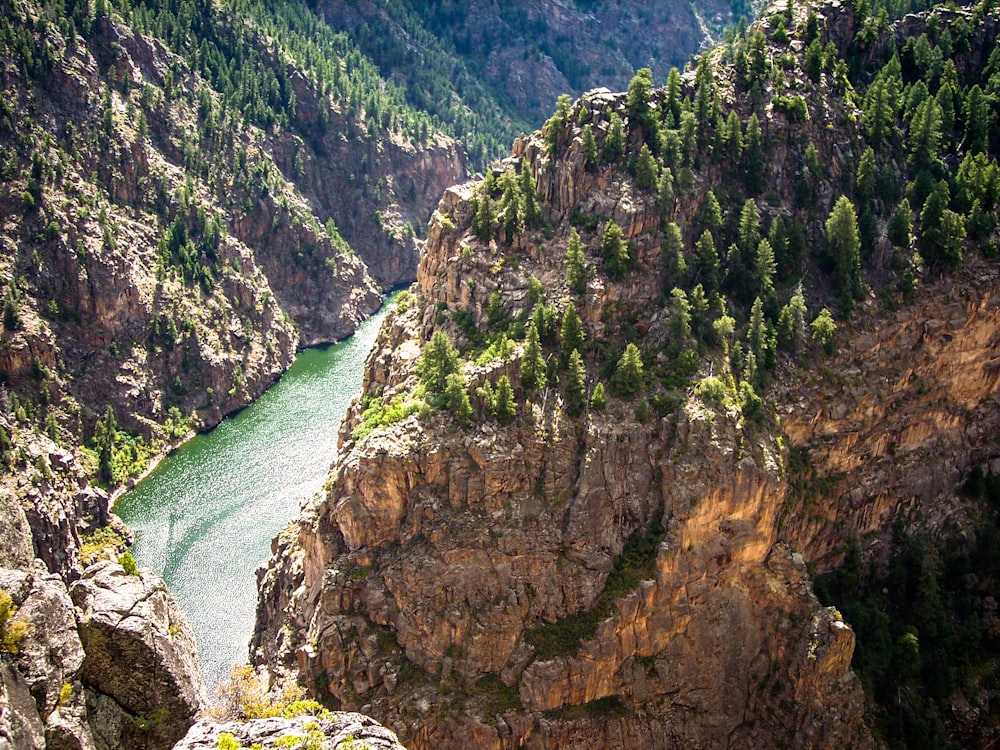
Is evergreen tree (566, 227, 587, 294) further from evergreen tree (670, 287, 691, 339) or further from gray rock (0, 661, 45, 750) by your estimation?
gray rock (0, 661, 45, 750)


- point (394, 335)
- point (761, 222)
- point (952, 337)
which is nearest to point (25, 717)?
point (394, 335)

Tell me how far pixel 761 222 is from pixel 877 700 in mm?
39612

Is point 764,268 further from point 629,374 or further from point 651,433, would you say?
point 651,433

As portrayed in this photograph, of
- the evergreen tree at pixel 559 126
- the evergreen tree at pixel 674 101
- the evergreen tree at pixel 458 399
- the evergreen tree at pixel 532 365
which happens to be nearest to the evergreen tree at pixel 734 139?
the evergreen tree at pixel 674 101

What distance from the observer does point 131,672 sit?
137 feet

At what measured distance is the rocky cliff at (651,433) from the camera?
71.8m

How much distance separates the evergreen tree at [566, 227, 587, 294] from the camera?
255ft

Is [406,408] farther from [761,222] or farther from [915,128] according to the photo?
[915,128]

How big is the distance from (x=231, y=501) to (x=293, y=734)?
82.9m

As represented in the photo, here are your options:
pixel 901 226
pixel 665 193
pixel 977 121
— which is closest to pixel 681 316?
pixel 665 193

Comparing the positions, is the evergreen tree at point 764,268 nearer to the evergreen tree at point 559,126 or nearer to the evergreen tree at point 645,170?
the evergreen tree at point 645,170

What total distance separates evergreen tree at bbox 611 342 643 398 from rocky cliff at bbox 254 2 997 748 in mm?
168

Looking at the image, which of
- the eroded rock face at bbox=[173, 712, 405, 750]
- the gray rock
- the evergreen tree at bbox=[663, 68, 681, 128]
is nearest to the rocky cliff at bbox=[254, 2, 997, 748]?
the evergreen tree at bbox=[663, 68, 681, 128]

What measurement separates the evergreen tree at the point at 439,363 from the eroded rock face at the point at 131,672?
34.5m
